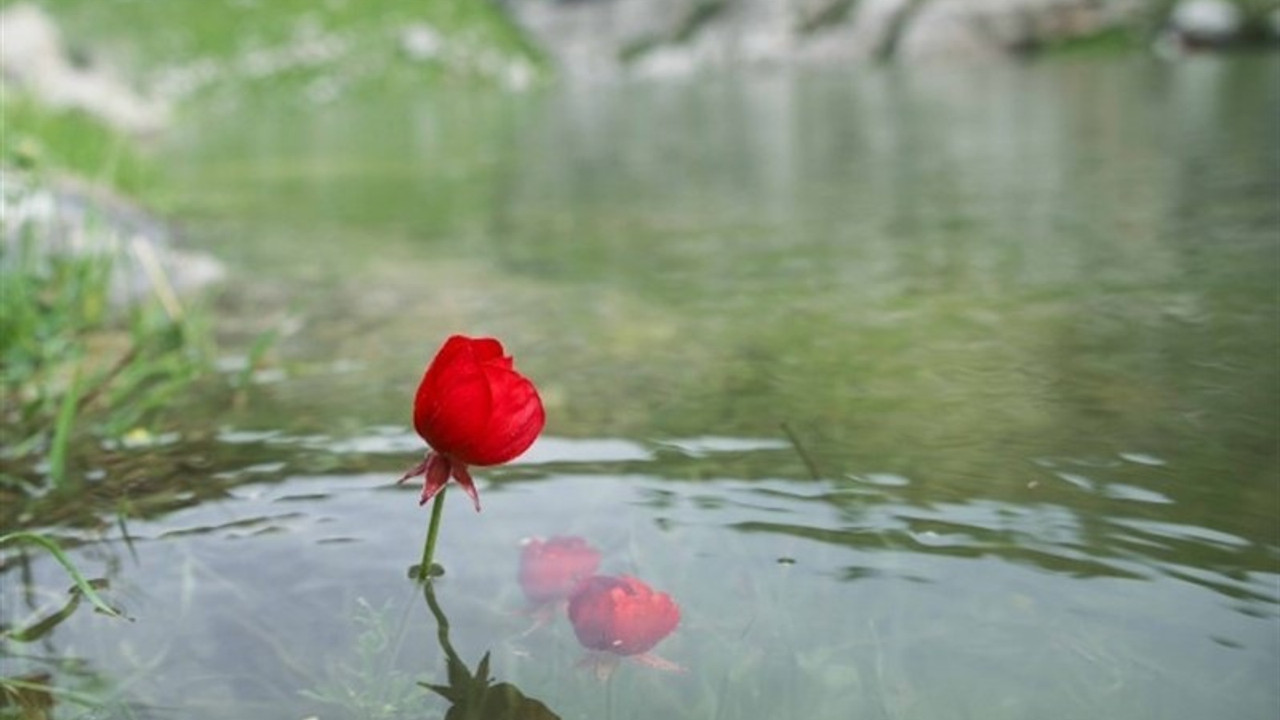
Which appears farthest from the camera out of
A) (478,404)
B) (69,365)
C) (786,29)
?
(786,29)

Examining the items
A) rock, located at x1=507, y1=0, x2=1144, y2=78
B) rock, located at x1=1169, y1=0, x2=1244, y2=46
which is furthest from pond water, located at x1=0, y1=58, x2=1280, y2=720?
rock, located at x1=507, y1=0, x2=1144, y2=78

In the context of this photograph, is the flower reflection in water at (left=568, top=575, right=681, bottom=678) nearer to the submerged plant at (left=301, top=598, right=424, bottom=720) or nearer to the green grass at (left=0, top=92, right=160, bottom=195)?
the submerged plant at (left=301, top=598, right=424, bottom=720)

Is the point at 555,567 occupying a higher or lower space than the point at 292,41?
lower

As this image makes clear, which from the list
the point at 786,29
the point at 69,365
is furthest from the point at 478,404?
the point at 786,29

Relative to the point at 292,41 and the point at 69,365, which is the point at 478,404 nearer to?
the point at 69,365

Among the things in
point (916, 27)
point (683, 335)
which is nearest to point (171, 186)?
point (683, 335)

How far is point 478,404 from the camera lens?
4.72 ft

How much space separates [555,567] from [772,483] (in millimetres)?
518

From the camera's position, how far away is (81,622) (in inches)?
73.6

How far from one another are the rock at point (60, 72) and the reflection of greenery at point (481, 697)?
17520 millimetres

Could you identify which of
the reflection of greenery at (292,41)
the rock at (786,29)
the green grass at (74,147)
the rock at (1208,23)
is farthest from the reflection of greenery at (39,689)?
the rock at (786,29)

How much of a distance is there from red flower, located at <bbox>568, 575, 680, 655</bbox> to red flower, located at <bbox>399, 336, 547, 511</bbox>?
0.30 meters

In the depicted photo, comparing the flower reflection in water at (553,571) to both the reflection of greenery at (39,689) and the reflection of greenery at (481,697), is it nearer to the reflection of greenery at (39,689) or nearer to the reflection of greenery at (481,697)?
the reflection of greenery at (481,697)

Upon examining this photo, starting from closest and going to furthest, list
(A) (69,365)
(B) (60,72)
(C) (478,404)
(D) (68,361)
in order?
(C) (478,404) → (D) (68,361) → (A) (69,365) → (B) (60,72)
